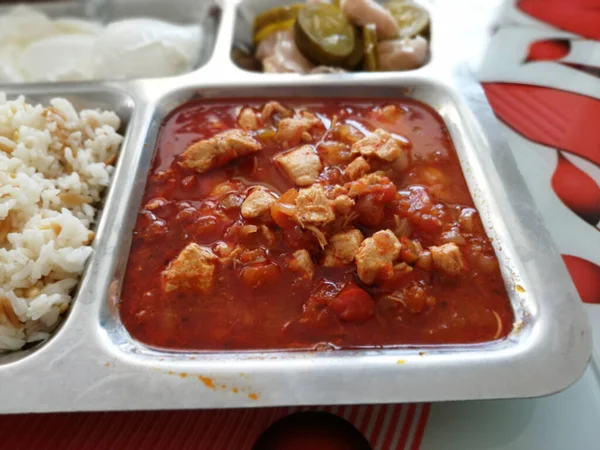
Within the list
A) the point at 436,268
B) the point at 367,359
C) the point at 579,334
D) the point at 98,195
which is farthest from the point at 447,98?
the point at 98,195

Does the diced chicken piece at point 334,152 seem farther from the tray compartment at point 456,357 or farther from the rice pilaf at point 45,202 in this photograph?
the rice pilaf at point 45,202

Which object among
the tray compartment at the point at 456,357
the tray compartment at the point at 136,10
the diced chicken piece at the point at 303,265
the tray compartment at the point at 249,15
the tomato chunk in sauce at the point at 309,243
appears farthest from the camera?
the tray compartment at the point at 136,10

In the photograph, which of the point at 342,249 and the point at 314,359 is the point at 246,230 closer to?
the point at 342,249

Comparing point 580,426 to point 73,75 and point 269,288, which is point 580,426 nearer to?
point 269,288

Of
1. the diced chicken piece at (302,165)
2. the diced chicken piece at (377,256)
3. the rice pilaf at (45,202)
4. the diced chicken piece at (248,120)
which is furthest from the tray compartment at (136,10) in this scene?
the diced chicken piece at (377,256)

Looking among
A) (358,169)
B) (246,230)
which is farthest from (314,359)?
(358,169)

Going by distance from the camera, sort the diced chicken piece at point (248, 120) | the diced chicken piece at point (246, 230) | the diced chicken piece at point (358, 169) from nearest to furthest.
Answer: the diced chicken piece at point (246, 230) → the diced chicken piece at point (358, 169) → the diced chicken piece at point (248, 120)

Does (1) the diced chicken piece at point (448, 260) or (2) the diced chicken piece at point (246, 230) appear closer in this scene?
(1) the diced chicken piece at point (448, 260)
